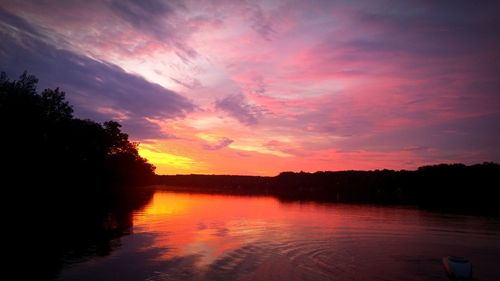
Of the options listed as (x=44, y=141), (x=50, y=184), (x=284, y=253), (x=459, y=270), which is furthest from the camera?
(x=50, y=184)

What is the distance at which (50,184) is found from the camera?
72125mm

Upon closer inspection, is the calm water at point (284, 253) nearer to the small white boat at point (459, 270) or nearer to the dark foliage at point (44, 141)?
the small white boat at point (459, 270)

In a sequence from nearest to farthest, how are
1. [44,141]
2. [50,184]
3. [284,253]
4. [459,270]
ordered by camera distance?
[459,270], [284,253], [44,141], [50,184]

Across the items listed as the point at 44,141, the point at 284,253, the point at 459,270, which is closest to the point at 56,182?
the point at 44,141

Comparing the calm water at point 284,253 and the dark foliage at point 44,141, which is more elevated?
the dark foliage at point 44,141

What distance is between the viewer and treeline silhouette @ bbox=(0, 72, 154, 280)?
27033mm

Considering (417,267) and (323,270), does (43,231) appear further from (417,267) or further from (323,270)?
(417,267)

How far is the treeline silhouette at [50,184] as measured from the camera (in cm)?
2703

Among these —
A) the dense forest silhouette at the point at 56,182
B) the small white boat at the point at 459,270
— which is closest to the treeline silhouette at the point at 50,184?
the dense forest silhouette at the point at 56,182

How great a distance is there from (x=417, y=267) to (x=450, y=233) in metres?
24.6

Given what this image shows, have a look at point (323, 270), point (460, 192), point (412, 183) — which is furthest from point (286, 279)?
point (412, 183)

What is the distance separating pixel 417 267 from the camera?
92.3ft

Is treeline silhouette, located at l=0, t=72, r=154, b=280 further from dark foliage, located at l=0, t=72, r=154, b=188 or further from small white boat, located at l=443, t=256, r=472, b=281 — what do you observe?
small white boat, located at l=443, t=256, r=472, b=281

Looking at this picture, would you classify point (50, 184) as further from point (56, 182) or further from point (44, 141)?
point (44, 141)
